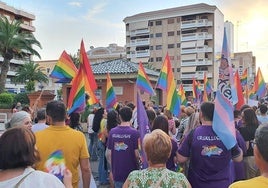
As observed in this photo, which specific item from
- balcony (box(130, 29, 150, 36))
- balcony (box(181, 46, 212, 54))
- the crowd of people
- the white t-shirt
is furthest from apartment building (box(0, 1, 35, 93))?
the white t-shirt

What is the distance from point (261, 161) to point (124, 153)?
134 inches

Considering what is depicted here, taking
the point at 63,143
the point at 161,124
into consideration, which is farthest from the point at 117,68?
the point at 63,143

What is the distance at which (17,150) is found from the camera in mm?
2559

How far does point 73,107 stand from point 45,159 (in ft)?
11.3

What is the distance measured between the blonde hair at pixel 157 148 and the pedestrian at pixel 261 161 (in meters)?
1.05

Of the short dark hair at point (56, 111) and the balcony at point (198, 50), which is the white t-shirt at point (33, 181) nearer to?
the short dark hair at point (56, 111)

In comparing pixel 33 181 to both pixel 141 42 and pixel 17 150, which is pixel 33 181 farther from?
pixel 141 42

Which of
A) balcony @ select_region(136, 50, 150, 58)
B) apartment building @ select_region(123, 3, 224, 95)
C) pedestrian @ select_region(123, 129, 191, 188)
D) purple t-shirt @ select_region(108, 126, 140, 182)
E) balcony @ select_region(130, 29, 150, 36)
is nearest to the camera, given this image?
pedestrian @ select_region(123, 129, 191, 188)

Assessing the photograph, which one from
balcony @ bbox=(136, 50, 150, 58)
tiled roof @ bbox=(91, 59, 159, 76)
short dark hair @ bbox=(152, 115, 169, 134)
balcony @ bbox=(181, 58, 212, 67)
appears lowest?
short dark hair @ bbox=(152, 115, 169, 134)

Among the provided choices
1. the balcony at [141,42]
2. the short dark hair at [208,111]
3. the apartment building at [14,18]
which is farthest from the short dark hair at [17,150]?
the balcony at [141,42]

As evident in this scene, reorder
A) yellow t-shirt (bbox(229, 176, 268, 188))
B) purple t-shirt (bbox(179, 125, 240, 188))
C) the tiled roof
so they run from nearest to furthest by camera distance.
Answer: yellow t-shirt (bbox(229, 176, 268, 188)) → purple t-shirt (bbox(179, 125, 240, 188)) → the tiled roof

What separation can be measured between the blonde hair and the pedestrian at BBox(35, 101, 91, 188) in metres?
0.94

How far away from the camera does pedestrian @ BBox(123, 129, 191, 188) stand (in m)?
3.24

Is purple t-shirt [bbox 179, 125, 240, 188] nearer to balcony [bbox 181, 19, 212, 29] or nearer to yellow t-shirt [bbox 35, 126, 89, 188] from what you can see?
yellow t-shirt [bbox 35, 126, 89, 188]
